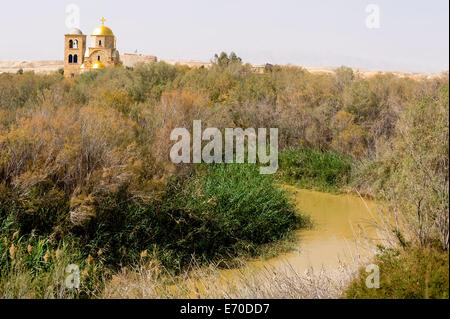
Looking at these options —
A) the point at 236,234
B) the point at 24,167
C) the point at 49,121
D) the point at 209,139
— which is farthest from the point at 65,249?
the point at 209,139

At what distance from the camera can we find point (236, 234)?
9641 mm

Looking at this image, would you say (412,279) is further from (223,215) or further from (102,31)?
(102,31)

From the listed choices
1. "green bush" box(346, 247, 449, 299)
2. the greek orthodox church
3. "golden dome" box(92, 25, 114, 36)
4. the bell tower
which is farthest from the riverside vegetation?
"golden dome" box(92, 25, 114, 36)

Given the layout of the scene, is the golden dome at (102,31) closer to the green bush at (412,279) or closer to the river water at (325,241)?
the river water at (325,241)

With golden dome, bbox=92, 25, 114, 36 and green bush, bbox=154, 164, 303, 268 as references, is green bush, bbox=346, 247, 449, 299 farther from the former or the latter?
golden dome, bbox=92, 25, 114, 36

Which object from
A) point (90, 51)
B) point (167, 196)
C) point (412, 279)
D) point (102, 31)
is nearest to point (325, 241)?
point (167, 196)

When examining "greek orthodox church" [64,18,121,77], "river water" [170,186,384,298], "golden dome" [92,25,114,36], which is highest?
"golden dome" [92,25,114,36]

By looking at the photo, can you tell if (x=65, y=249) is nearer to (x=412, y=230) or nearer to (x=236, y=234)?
(x=236, y=234)

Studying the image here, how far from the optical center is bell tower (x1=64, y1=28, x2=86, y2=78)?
44.1 meters

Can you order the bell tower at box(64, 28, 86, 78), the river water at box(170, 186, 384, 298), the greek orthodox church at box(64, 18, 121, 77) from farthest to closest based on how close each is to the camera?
1. the bell tower at box(64, 28, 86, 78)
2. the greek orthodox church at box(64, 18, 121, 77)
3. the river water at box(170, 186, 384, 298)

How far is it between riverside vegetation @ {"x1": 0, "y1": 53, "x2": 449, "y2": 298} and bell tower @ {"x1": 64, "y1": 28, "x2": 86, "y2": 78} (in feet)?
97.1

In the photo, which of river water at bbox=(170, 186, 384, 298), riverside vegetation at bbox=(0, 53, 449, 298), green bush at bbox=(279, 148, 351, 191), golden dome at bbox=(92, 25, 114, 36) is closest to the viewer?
riverside vegetation at bbox=(0, 53, 449, 298)

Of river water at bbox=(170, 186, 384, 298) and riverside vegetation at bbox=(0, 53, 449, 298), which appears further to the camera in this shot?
river water at bbox=(170, 186, 384, 298)
